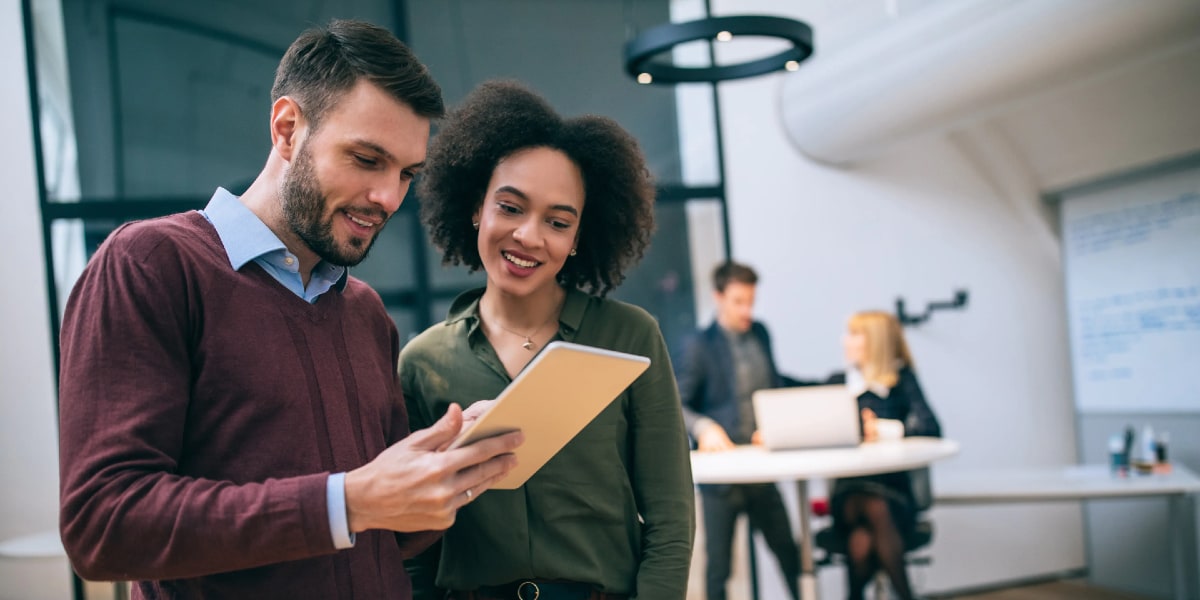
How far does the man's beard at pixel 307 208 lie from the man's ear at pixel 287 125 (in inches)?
1.0

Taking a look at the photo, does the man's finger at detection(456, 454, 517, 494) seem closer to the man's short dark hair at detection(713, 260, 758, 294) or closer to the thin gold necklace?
the thin gold necklace

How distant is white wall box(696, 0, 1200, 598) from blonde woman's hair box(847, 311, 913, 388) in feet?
2.61

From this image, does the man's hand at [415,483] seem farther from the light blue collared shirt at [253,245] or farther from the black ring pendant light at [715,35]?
the black ring pendant light at [715,35]

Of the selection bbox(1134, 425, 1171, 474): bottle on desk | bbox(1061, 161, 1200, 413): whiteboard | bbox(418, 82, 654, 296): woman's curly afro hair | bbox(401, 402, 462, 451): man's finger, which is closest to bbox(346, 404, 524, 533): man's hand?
bbox(401, 402, 462, 451): man's finger

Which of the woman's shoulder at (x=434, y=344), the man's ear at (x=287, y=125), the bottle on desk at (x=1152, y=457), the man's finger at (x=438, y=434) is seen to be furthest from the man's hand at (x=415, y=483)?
the bottle on desk at (x=1152, y=457)

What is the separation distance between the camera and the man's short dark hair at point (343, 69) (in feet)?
3.82

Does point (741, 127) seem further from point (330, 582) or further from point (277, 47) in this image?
point (330, 582)

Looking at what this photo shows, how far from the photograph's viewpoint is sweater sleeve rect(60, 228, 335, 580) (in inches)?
35.0

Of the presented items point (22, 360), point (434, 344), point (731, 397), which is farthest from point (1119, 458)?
point (22, 360)

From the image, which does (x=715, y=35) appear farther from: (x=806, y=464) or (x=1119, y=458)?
(x=1119, y=458)

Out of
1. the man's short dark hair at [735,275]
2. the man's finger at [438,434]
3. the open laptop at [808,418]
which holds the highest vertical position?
the man's short dark hair at [735,275]

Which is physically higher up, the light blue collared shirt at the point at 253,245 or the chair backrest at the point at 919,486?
the light blue collared shirt at the point at 253,245

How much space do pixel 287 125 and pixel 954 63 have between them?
11.3 feet

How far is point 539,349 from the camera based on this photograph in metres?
1.56
